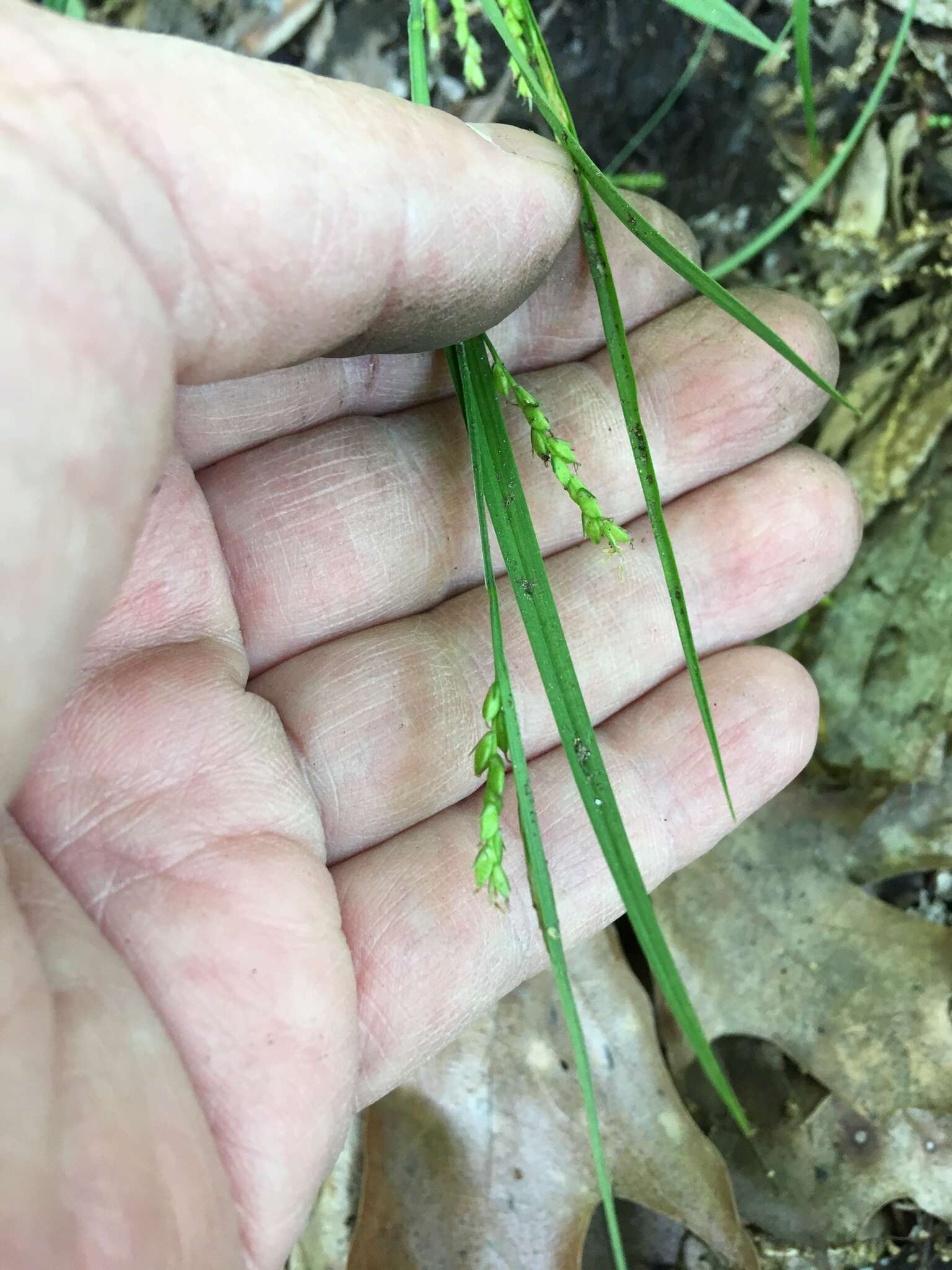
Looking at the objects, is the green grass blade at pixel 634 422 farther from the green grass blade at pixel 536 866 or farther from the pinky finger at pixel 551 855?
the pinky finger at pixel 551 855

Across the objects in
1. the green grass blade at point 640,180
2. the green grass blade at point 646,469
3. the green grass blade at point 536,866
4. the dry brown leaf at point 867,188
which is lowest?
the green grass blade at point 536,866

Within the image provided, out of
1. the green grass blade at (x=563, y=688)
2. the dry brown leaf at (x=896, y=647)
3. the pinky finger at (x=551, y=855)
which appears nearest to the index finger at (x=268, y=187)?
the green grass blade at (x=563, y=688)

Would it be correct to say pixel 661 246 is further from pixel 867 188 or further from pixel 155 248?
pixel 867 188

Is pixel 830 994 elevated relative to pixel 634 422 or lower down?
lower down

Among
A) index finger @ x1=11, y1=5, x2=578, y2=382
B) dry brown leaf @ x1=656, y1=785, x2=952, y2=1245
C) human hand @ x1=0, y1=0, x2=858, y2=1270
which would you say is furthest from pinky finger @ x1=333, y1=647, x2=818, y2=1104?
index finger @ x1=11, y1=5, x2=578, y2=382

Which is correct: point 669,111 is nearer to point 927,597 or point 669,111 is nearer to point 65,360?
point 927,597

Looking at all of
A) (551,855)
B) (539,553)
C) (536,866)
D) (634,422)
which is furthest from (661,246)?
(551,855)
